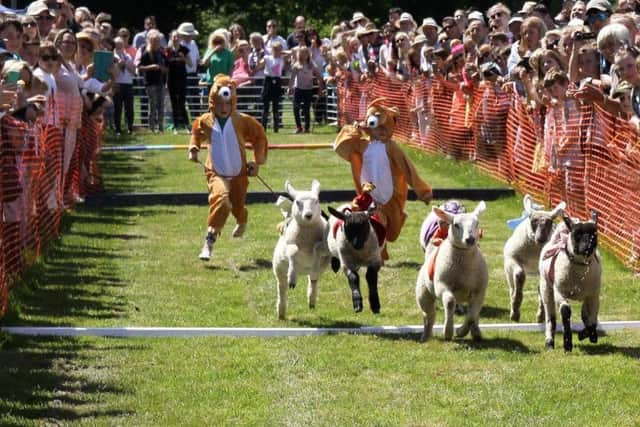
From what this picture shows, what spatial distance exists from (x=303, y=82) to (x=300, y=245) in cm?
2112

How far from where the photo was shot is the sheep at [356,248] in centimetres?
1142

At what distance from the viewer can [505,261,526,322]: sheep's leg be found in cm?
1138

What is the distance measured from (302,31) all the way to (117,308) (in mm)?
21879

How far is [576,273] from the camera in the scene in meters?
9.98

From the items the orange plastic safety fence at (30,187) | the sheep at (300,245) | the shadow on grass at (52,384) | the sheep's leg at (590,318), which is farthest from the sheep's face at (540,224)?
the orange plastic safety fence at (30,187)

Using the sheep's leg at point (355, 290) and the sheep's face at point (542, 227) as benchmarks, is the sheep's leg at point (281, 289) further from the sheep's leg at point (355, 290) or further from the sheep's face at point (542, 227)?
the sheep's face at point (542, 227)

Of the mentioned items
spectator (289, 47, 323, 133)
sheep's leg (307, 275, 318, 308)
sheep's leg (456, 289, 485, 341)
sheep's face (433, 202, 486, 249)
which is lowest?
spectator (289, 47, 323, 133)

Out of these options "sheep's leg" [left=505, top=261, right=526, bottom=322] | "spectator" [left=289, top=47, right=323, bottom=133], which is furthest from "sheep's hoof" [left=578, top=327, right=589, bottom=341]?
"spectator" [left=289, top=47, right=323, bottom=133]

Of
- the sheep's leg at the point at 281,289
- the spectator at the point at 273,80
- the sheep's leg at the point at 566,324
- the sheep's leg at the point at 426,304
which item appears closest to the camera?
the sheep's leg at the point at 566,324

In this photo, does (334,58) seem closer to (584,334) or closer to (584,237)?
(584,334)

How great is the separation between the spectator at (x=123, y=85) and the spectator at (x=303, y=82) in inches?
142

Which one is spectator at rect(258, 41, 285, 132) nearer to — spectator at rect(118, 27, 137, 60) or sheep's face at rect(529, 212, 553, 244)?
spectator at rect(118, 27, 137, 60)

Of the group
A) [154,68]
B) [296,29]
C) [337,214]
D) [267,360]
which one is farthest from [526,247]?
[296,29]

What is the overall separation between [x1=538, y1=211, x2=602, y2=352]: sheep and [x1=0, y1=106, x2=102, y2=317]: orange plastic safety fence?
4304 mm
